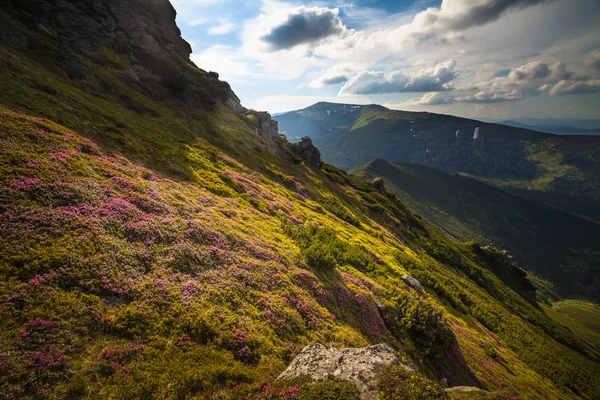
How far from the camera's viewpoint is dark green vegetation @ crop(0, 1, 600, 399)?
10586 mm

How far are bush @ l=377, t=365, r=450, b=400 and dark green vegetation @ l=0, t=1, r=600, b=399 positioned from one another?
1.04 ft

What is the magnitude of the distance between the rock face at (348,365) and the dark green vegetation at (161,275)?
1.27 metres

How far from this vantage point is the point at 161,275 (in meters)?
15.9

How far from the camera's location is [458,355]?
1042 inches

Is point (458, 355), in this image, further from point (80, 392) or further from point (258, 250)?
point (80, 392)

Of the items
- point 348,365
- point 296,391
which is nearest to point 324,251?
point 348,365

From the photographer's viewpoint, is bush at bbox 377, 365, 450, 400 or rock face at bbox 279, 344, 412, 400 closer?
bush at bbox 377, 365, 450, 400

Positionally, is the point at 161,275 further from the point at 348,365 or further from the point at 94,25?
the point at 94,25

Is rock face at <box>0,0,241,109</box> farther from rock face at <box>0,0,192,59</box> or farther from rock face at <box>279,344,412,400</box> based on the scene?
rock face at <box>279,344,412,400</box>

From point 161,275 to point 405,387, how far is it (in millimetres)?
14616

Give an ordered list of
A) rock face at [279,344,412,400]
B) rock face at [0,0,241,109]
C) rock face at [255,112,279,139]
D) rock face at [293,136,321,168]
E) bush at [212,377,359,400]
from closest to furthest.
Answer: bush at [212,377,359,400] → rock face at [279,344,412,400] → rock face at [0,0,241,109] → rock face at [255,112,279,139] → rock face at [293,136,321,168]

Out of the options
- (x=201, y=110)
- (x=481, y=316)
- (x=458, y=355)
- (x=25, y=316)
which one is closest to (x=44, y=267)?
(x=25, y=316)

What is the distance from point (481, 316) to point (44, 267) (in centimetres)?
6180

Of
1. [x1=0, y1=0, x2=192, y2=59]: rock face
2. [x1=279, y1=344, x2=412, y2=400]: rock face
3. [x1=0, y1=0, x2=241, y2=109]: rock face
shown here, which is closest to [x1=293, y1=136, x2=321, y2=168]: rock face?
[x1=0, y1=0, x2=241, y2=109]: rock face
